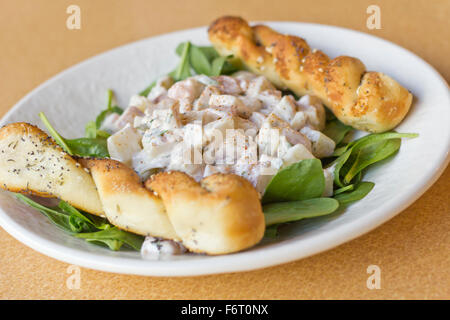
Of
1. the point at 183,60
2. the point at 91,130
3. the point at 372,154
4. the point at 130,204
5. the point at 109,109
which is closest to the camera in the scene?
the point at 130,204

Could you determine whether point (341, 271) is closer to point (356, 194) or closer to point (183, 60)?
point (356, 194)

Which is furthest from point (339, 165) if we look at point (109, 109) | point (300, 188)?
point (109, 109)

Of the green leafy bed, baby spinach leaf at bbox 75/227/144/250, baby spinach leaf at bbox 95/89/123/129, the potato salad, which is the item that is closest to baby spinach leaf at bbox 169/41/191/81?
baby spinach leaf at bbox 95/89/123/129

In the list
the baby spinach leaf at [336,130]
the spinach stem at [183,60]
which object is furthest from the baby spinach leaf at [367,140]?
the spinach stem at [183,60]

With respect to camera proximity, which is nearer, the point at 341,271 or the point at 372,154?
the point at 341,271

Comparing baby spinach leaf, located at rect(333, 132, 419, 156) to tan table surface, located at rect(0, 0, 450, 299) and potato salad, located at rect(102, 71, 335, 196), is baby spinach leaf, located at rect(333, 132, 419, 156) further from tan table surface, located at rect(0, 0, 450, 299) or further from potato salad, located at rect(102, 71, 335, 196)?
tan table surface, located at rect(0, 0, 450, 299)

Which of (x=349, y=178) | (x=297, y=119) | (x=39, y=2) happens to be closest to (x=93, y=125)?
(x=297, y=119)
